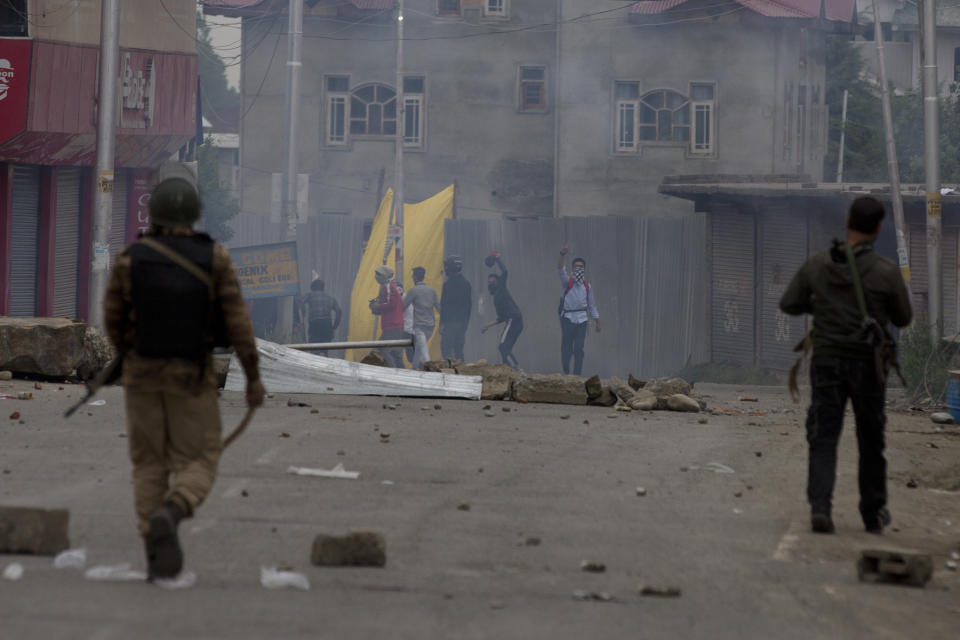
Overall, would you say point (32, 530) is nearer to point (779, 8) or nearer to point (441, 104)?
point (779, 8)

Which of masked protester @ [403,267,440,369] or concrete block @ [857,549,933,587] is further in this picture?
masked protester @ [403,267,440,369]

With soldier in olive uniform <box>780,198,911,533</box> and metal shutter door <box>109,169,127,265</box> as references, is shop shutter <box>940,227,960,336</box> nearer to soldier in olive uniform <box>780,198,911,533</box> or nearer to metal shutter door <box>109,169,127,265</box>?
metal shutter door <box>109,169,127,265</box>

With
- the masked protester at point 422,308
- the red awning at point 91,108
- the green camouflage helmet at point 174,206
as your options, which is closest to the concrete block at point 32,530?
the green camouflage helmet at point 174,206

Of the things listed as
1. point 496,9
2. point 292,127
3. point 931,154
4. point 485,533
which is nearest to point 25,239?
point 292,127

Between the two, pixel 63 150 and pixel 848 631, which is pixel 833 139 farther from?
pixel 848 631

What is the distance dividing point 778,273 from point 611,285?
5.20 metres

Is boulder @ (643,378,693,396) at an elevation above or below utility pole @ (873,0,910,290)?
below

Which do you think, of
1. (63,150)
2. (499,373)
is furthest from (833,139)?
(499,373)

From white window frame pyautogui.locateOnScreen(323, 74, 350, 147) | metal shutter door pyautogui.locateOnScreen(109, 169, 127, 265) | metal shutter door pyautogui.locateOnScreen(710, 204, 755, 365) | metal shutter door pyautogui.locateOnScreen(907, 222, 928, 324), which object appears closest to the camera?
metal shutter door pyautogui.locateOnScreen(907, 222, 928, 324)

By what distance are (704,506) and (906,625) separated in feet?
7.92

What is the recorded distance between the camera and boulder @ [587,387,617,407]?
13258mm

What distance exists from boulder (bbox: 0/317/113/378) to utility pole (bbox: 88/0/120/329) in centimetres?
407

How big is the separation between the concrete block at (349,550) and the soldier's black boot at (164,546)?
638mm

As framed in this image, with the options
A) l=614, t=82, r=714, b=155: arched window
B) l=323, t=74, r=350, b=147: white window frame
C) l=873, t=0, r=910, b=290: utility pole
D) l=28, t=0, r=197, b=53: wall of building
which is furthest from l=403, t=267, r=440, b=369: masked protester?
l=323, t=74, r=350, b=147: white window frame
